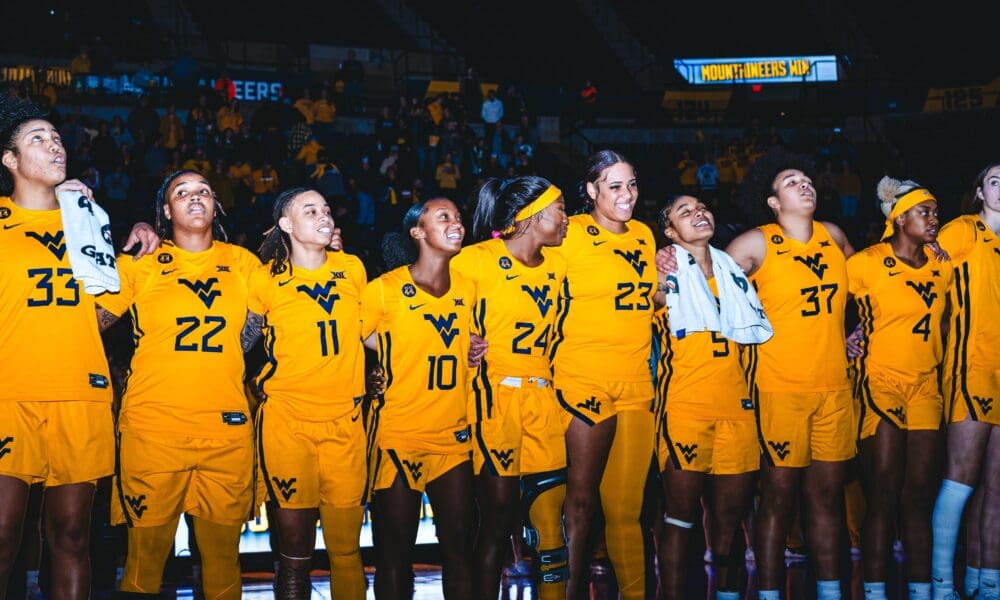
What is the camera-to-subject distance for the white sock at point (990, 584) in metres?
6.45

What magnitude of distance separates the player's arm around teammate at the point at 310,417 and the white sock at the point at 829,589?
2.64 metres

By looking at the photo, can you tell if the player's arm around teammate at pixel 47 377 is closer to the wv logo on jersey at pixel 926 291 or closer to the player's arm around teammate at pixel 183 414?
the player's arm around teammate at pixel 183 414

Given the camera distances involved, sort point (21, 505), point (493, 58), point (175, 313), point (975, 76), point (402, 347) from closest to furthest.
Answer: point (21, 505) < point (175, 313) < point (402, 347) < point (975, 76) < point (493, 58)

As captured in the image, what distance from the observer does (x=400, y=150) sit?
54.4ft

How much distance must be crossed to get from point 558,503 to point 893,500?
83.8 inches

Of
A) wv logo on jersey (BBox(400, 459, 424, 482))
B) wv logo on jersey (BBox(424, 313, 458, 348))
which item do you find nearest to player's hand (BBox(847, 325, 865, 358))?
wv logo on jersey (BBox(424, 313, 458, 348))

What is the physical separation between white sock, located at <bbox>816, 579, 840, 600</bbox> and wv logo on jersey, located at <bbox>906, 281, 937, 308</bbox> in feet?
5.93

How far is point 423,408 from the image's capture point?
18.6 feet

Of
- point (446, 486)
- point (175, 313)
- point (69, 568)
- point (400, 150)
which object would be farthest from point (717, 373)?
point (400, 150)

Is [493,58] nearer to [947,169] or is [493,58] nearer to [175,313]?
[947,169]

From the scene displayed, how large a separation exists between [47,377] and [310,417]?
1265 millimetres

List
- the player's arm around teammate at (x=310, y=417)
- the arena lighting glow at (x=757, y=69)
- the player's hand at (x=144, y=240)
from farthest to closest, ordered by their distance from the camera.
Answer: the arena lighting glow at (x=757, y=69) < the player's arm around teammate at (x=310, y=417) < the player's hand at (x=144, y=240)

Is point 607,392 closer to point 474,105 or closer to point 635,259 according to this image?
point 635,259

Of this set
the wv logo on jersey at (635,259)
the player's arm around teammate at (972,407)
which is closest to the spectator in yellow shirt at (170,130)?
the wv logo on jersey at (635,259)
